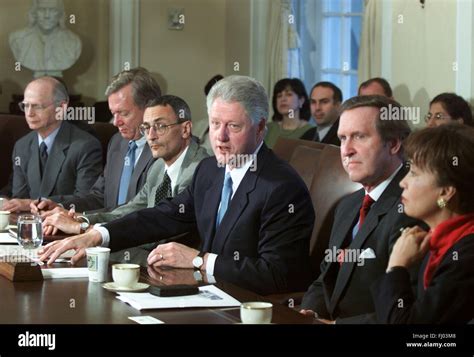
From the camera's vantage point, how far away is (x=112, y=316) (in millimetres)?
1970

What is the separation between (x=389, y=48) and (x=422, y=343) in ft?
8.86

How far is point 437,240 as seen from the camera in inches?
80.7

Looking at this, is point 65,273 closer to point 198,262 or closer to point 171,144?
point 198,262

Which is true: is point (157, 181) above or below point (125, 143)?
below

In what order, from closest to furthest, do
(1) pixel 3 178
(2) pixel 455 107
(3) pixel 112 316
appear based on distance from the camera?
(3) pixel 112 316 → (2) pixel 455 107 → (1) pixel 3 178

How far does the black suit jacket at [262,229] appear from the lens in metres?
2.52

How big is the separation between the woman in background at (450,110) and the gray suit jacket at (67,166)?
1.39 m

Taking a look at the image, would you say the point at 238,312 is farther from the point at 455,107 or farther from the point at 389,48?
the point at 389,48

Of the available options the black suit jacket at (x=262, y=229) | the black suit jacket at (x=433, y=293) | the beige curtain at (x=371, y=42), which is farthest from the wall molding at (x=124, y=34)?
the black suit jacket at (x=433, y=293)

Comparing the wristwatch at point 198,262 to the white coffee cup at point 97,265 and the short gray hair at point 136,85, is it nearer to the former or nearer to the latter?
the white coffee cup at point 97,265

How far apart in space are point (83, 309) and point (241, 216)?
721mm

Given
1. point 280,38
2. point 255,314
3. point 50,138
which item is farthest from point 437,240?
point 280,38

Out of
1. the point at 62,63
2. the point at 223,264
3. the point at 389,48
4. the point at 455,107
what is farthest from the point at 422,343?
the point at 62,63

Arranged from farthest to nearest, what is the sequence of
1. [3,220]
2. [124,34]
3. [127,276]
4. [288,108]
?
[124,34] → [288,108] → [3,220] → [127,276]
